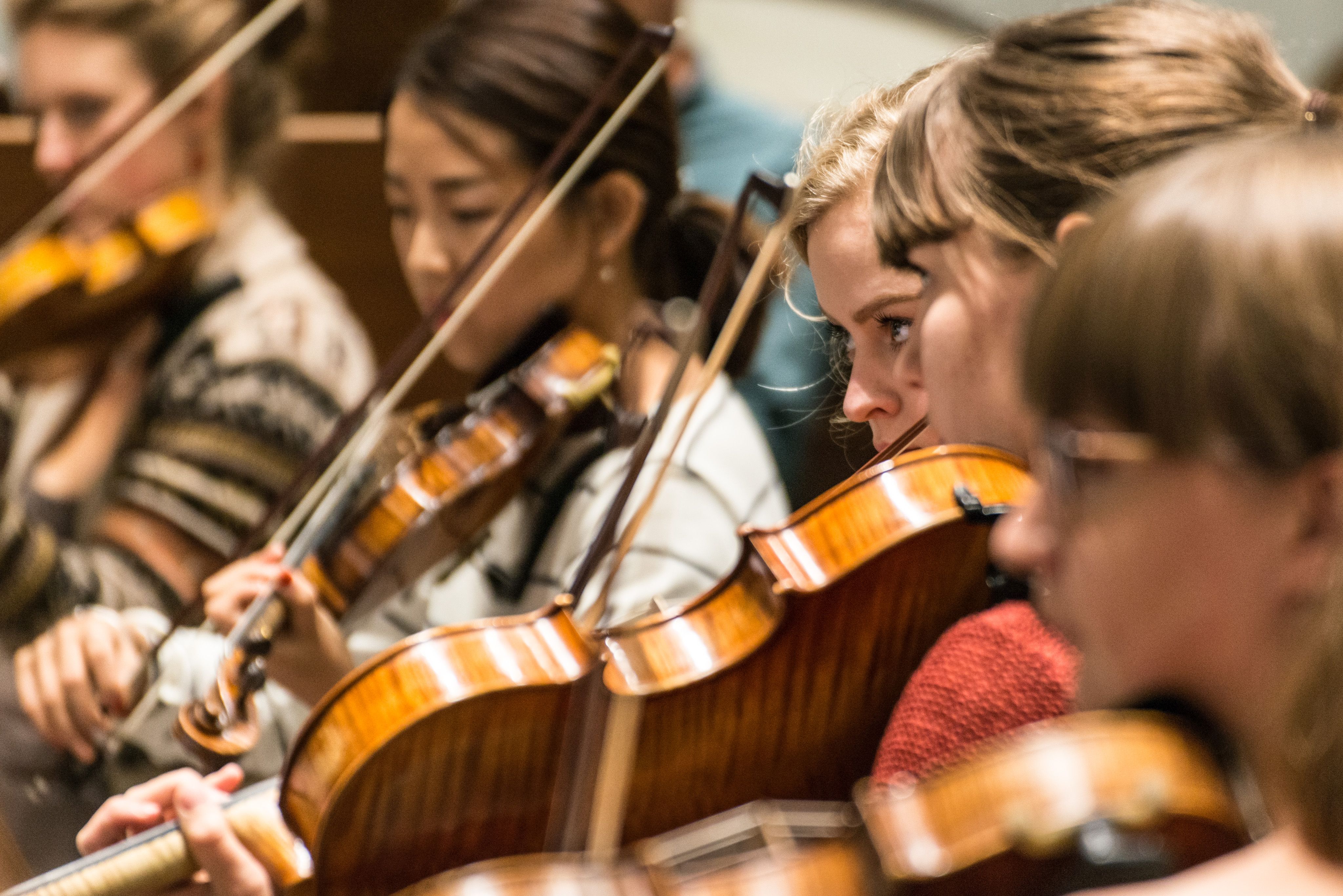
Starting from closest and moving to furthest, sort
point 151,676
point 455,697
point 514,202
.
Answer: point 455,697
point 151,676
point 514,202

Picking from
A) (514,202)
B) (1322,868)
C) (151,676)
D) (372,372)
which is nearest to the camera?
(1322,868)

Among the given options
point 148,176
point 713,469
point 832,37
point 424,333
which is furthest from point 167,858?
point 832,37

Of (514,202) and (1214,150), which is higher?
(1214,150)

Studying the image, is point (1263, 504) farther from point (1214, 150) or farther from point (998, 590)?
point (998, 590)

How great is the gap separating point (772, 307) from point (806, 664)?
56 cm

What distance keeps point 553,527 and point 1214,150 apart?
2.74ft

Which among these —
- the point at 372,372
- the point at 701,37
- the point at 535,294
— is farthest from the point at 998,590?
the point at 701,37

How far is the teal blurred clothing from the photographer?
1.15 metres

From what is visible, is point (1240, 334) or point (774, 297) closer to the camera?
point (1240, 334)

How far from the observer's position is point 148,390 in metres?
1.48

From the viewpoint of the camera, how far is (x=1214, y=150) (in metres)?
0.49

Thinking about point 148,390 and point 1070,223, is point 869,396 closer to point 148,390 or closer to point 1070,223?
point 1070,223

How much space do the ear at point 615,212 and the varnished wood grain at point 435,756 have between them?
657 millimetres

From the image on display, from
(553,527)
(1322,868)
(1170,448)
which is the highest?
(1170,448)
